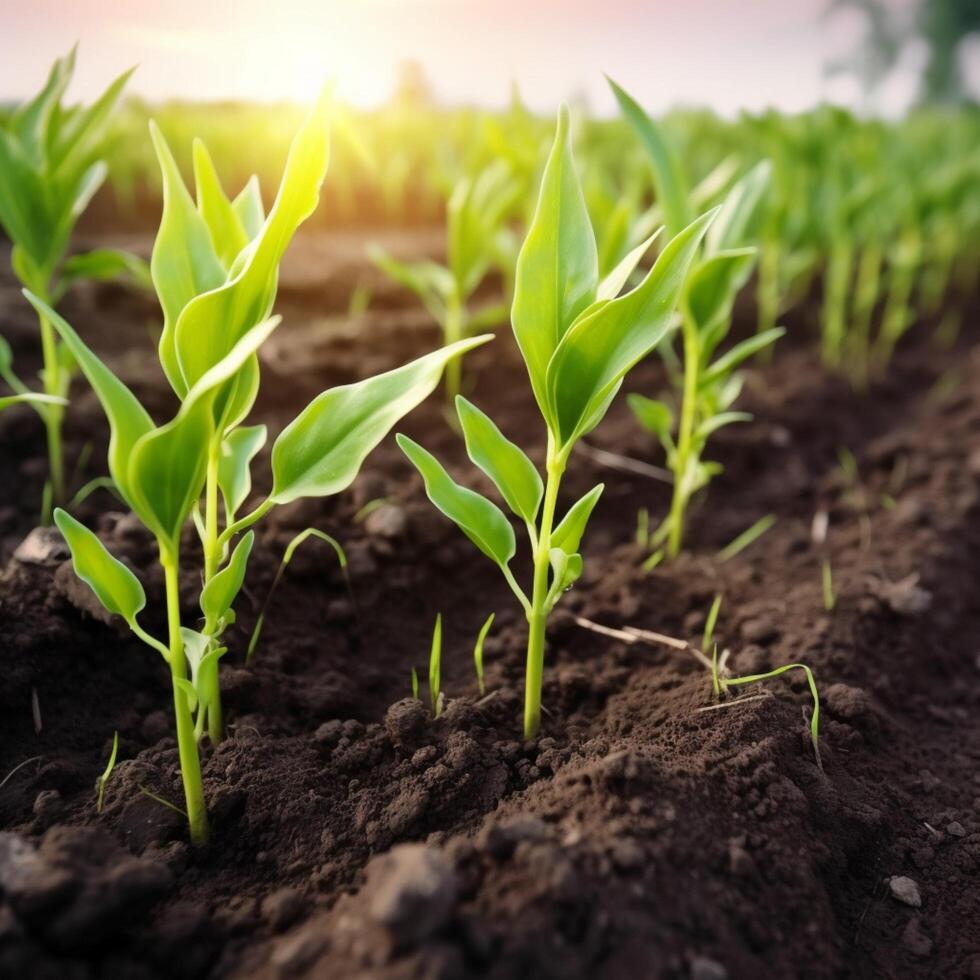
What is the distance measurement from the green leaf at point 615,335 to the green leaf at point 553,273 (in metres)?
0.04

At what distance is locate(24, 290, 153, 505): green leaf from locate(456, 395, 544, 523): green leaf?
1.41 feet

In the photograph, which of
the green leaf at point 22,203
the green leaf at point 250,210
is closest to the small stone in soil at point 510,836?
the green leaf at point 250,210

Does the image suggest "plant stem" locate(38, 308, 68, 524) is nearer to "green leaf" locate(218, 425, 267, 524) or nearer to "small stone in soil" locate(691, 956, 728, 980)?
"green leaf" locate(218, 425, 267, 524)

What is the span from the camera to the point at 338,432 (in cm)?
116

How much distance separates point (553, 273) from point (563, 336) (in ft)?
0.27

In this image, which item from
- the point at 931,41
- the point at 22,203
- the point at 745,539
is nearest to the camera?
the point at 22,203

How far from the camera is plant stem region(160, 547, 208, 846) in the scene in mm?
1073

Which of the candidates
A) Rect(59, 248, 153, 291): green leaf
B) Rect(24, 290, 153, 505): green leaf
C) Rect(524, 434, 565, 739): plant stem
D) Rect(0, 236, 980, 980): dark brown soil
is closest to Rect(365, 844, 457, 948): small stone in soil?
Rect(0, 236, 980, 980): dark brown soil

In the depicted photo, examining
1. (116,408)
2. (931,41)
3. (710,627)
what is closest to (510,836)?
(116,408)

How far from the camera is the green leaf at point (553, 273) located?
1132 mm

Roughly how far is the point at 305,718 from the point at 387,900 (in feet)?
2.06

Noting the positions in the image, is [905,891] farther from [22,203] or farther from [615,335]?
[22,203]

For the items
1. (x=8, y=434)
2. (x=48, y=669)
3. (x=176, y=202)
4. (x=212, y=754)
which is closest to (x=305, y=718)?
(x=212, y=754)

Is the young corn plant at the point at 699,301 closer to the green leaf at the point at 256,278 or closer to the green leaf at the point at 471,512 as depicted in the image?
the green leaf at the point at 471,512
